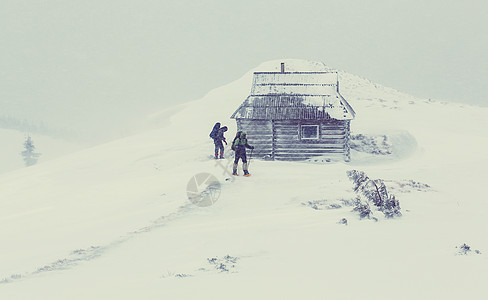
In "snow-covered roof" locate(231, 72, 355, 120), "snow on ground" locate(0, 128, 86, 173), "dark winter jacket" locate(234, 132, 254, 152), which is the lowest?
"snow on ground" locate(0, 128, 86, 173)

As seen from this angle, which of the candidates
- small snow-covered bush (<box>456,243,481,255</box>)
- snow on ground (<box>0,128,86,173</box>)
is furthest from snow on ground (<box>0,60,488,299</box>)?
snow on ground (<box>0,128,86,173</box>)

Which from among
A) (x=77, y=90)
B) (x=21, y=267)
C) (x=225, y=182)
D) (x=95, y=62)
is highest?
(x=95, y=62)

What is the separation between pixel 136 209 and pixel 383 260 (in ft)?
22.2

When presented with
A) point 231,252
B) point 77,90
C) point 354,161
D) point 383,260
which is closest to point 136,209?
point 231,252

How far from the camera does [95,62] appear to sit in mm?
176125

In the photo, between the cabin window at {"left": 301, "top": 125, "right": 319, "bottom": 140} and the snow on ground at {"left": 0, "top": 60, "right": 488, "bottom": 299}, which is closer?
the snow on ground at {"left": 0, "top": 60, "right": 488, "bottom": 299}

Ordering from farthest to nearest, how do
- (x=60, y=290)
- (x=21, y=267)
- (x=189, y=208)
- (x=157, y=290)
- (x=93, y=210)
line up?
(x=93, y=210), (x=189, y=208), (x=21, y=267), (x=60, y=290), (x=157, y=290)

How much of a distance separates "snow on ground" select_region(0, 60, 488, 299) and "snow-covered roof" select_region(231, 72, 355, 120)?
17.8 ft

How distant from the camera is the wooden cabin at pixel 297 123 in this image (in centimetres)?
2023

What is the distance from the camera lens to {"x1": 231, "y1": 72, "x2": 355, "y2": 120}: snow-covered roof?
20.2 meters

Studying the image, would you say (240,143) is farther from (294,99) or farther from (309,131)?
(294,99)

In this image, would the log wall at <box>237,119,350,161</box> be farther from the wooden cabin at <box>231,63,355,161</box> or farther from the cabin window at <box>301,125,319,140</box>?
the cabin window at <box>301,125,319,140</box>

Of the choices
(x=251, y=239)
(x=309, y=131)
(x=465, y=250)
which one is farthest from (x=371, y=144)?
(x=465, y=250)

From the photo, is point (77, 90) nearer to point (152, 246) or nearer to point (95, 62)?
point (95, 62)
